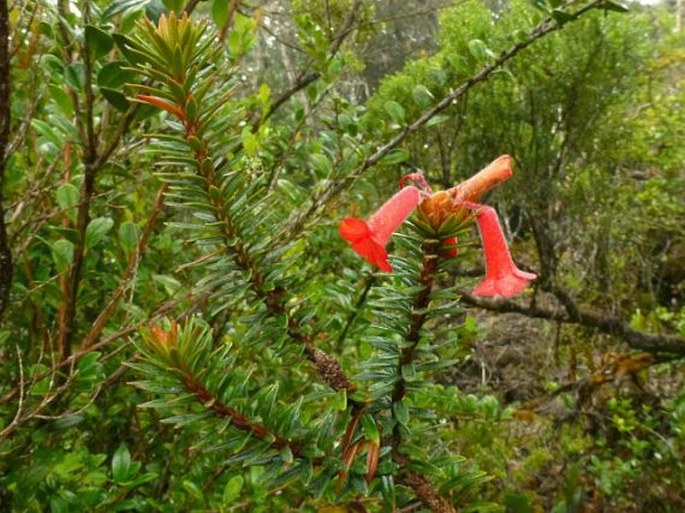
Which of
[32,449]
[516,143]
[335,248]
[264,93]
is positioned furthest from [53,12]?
[516,143]

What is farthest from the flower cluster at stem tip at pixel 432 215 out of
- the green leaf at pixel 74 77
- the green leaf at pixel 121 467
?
the green leaf at pixel 121 467

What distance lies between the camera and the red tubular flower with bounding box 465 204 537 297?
0.65 metres

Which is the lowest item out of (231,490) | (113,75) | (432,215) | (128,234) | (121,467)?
(231,490)

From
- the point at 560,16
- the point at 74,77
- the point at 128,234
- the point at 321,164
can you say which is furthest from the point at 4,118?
the point at 560,16

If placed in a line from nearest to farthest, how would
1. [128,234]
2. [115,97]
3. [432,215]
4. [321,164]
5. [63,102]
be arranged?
[432,215] < [115,97] < [63,102] < [128,234] < [321,164]

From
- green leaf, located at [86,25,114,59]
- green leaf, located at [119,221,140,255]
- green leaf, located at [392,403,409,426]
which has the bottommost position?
green leaf, located at [392,403,409,426]

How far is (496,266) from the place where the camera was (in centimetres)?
68

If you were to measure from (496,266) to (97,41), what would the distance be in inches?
23.7

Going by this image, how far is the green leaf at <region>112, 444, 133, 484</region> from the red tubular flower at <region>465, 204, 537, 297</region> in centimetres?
67

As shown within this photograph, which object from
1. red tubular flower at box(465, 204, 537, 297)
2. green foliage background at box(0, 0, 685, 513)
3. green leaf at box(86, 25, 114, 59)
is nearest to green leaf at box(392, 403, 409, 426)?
green foliage background at box(0, 0, 685, 513)

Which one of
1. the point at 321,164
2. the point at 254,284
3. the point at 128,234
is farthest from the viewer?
the point at 321,164

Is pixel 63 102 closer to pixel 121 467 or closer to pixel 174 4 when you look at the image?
pixel 174 4

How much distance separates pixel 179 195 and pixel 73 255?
48 cm

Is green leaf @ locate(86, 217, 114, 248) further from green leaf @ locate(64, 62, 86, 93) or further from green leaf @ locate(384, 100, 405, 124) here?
green leaf @ locate(384, 100, 405, 124)
